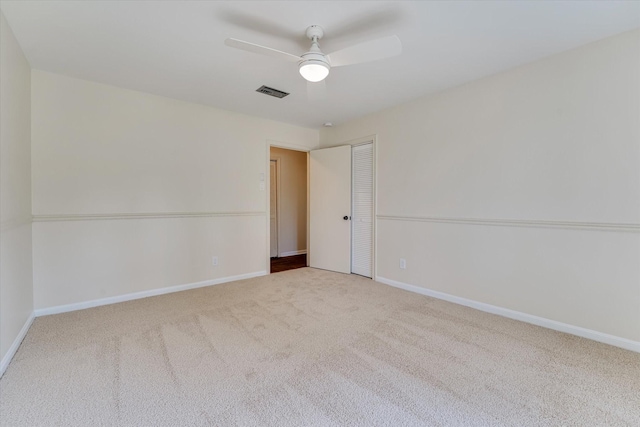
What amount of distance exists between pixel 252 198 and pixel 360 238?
5.63 feet

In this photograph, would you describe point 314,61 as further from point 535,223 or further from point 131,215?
point 131,215

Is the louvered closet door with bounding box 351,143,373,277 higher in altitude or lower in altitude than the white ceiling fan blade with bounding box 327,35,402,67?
lower

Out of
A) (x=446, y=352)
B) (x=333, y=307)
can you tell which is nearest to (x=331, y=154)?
(x=333, y=307)

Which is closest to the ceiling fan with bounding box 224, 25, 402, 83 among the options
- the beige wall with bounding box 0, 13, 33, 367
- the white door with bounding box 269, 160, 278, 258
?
the beige wall with bounding box 0, 13, 33, 367

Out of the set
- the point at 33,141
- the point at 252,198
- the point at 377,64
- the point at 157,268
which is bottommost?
the point at 157,268

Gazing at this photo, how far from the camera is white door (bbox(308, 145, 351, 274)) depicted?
14.2 feet

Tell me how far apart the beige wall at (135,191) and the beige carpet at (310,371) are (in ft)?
1.67

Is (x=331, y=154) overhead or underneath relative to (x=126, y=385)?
overhead

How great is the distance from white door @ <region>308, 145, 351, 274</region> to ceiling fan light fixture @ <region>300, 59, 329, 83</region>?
230cm

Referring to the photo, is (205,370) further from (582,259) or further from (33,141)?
(582,259)

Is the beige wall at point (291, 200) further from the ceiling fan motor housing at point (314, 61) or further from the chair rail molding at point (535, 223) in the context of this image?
the ceiling fan motor housing at point (314, 61)

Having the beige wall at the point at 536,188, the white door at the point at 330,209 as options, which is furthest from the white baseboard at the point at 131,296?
the beige wall at the point at 536,188

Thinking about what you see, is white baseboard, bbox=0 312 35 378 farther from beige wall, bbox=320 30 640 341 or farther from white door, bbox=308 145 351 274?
beige wall, bbox=320 30 640 341

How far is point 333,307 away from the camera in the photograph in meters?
2.92
